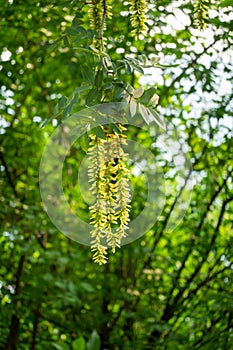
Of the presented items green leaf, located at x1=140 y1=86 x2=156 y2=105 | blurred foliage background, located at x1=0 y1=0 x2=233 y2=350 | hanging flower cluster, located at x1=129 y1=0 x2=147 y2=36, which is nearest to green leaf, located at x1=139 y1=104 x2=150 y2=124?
green leaf, located at x1=140 y1=86 x2=156 y2=105

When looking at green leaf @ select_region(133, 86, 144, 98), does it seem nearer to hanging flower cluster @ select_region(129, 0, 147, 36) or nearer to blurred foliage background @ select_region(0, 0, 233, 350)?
hanging flower cluster @ select_region(129, 0, 147, 36)

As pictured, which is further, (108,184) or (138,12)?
(138,12)

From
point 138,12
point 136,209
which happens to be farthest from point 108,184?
point 136,209

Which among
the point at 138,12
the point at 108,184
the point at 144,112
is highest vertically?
the point at 138,12

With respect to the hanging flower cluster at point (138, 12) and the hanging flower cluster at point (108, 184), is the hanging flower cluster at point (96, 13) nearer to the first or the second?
the hanging flower cluster at point (138, 12)

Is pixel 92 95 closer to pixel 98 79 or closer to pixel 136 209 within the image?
pixel 98 79

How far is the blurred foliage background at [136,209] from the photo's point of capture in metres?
1.98

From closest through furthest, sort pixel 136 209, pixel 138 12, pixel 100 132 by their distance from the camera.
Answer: pixel 100 132, pixel 138 12, pixel 136 209

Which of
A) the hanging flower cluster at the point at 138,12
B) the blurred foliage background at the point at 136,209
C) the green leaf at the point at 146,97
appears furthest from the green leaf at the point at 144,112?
the blurred foliage background at the point at 136,209

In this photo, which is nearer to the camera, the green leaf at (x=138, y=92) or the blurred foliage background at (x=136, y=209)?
the green leaf at (x=138, y=92)

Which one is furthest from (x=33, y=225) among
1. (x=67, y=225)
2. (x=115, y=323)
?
(x=115, y=323)

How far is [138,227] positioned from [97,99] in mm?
1460

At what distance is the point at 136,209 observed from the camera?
233 centimetres

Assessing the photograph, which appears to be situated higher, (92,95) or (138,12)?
(138,12)
